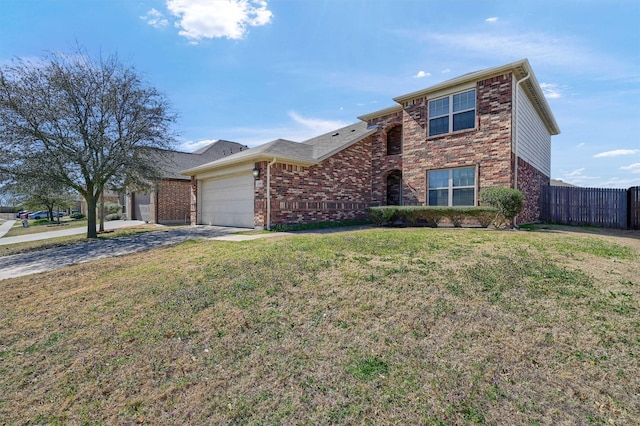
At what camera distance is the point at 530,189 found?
12.6 m

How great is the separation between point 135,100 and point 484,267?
14132mm

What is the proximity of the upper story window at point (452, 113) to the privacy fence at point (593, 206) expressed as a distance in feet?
21.8

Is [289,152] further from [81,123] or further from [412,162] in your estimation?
[81,123]

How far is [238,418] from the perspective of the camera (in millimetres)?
2449

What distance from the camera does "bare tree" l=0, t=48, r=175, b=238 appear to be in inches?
413

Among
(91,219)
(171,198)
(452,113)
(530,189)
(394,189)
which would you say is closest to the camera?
(452,113)

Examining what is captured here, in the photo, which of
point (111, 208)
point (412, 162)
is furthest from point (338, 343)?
point (111, 208)

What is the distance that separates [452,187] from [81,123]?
1504 cm

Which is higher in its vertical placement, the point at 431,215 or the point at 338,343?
the point at 431,215

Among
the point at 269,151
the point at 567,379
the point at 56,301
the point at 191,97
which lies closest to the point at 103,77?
the point at 191,97

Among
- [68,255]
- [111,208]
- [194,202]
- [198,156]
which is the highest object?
[198,156]

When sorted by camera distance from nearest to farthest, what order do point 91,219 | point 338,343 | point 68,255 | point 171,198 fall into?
1. point 338,343
2. point 68,255
3. point 91,219
4. point 171,198

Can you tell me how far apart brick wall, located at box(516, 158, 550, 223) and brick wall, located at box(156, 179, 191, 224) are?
18429 mm

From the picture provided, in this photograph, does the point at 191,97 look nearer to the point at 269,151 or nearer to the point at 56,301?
the point at 269,151
